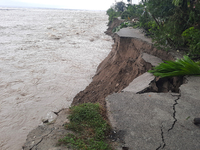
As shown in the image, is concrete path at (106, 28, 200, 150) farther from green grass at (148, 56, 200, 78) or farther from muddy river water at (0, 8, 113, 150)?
muddy river water at (0, 8, 113, 150)

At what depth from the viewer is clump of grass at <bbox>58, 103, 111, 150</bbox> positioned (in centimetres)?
226

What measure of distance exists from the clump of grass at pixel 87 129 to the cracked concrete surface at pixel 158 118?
9.4 inches

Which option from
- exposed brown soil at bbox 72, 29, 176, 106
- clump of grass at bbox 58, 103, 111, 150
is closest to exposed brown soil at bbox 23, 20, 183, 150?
exposed brown soil at bbox 72, 29, 176, 106

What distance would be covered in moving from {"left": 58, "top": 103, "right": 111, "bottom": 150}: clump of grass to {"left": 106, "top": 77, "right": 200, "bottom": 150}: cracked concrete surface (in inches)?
9.4

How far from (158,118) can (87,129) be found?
1.20 metres

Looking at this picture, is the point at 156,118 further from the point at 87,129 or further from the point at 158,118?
the point at 87,129

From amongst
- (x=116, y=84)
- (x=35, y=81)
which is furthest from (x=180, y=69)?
(x=35, y=81)

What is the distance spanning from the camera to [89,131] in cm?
254

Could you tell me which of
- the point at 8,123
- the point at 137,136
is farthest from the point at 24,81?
the point at 137,136

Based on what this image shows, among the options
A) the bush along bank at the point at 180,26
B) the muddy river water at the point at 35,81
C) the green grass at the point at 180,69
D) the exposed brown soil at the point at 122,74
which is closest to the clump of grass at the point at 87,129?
the exposed brown soil at the point at 122,74

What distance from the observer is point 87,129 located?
2596 millimetres

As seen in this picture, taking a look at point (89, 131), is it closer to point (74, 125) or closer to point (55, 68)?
point (74, 125)

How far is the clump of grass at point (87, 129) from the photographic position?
226cm

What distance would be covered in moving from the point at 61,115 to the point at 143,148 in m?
1.52
